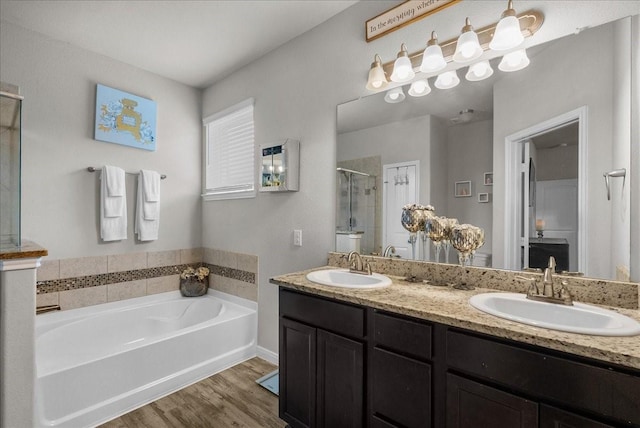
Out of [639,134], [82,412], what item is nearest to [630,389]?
[639,134]

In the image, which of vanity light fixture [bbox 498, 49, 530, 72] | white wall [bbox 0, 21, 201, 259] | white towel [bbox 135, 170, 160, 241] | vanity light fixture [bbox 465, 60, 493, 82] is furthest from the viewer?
white towel [bbox 135, 170, 160, 241]

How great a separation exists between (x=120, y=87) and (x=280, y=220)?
195 centimetres

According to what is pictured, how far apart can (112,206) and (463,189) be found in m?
2.81

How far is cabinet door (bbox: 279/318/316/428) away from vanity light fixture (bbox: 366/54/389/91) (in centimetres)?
152

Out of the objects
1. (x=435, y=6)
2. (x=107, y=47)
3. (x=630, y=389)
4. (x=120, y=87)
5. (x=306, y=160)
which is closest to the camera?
(x=630, y=389)

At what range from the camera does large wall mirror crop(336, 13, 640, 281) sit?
1.31 meters

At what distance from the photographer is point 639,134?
124 centimetres

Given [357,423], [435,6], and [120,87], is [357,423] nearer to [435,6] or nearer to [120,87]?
[435,6]

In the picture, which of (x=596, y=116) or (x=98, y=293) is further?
(x=98, y=293)

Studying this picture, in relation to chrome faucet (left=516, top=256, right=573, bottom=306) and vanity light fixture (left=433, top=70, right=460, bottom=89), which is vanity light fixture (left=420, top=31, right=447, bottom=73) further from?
chrome faucet (left=516, top=256, right=573, bottom=306)

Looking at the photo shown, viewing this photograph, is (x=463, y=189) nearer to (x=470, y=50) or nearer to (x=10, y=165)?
(x=470, y=50)

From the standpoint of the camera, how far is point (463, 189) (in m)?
1.70

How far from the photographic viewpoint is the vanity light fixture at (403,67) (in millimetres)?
1813

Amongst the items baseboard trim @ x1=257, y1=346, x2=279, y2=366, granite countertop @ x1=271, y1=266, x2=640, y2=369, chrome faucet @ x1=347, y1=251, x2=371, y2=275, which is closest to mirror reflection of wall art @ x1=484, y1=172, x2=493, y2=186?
granite countertop @ x1=271, y1=266, x2=640, y2=369
